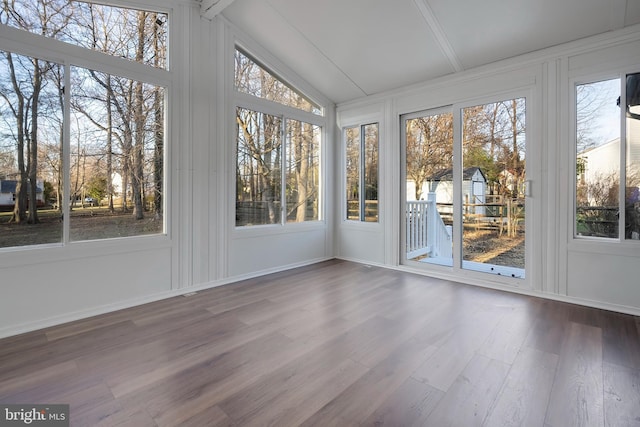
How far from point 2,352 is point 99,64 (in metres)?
2.52

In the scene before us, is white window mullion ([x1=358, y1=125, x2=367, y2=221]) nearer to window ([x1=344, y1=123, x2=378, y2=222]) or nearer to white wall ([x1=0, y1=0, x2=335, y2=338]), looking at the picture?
window ([x1=344, y1=123, x2=378, y2=222])

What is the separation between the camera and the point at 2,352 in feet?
7.35

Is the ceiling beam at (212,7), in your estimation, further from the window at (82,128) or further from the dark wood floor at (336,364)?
the dark wood floor at (336,364)

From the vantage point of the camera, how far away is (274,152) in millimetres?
4559

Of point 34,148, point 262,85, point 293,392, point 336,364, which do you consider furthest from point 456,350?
point 262,85

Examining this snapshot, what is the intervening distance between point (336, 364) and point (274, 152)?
10.5ft

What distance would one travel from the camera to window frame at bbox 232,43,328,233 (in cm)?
396

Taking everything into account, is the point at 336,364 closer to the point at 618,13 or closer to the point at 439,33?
the point at 439,33

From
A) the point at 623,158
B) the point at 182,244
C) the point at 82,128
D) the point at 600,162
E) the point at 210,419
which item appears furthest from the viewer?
the point at 182,244

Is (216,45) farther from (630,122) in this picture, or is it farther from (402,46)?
(630,122)

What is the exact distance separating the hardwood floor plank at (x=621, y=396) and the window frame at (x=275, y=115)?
→ 3.63m

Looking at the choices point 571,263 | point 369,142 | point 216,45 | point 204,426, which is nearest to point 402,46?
point 369,142

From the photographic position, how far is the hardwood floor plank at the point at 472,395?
1.56 m

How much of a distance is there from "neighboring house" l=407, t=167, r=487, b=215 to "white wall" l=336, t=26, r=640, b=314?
525 mm
